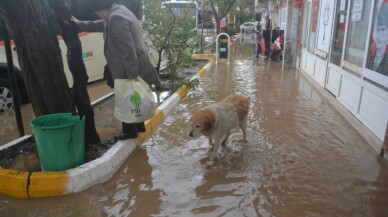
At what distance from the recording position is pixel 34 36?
363 centimetres

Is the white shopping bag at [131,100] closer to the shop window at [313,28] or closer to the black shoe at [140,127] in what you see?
the black shoe at [140,127]

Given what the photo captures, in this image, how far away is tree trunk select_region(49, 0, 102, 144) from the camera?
391 centimetres

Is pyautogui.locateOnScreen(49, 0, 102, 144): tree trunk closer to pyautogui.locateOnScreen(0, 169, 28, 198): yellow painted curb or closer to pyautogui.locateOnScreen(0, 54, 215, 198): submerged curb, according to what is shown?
pyautogui.locateOnScreen(0, 54, 215, 198): submerged curb

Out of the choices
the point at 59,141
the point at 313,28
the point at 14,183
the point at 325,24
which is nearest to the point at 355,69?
the point at 325,24

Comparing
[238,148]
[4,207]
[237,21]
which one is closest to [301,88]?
[238,148]

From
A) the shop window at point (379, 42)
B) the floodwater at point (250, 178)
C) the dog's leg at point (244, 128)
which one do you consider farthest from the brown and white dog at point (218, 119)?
the shop window at point (379, 42)

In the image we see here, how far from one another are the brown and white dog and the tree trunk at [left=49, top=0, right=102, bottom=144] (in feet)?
4.65

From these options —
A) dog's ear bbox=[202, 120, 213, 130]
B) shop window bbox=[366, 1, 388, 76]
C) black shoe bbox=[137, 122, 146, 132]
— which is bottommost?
black shoe bbox=[137, 122, 146, 132]

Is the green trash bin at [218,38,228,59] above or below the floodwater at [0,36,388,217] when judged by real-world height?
above

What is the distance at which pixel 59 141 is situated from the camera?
11.3 ft

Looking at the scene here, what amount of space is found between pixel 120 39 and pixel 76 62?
69 centimetres

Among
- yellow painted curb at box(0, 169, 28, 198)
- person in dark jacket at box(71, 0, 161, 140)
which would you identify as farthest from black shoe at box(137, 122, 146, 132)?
yellow painted curb at box(0, 169, 28, 198)

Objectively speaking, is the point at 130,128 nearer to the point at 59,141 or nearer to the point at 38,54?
the point at 59,141

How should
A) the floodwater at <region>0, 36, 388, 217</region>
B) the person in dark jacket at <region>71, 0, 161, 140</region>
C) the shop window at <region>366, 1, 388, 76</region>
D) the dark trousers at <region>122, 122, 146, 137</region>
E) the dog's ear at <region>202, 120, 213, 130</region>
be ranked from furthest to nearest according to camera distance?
the shop window at <region>366, 1, 388, 76</region> → the dark trousers at <region>122, 122, 146, 137</region> → the dog's ear at <region>202, 120, 213, 130</region> → the person in dark jacket at <region>71, 0, 161, 140</region> → the floodwater at <region>0, 36, 388, 217</region>
